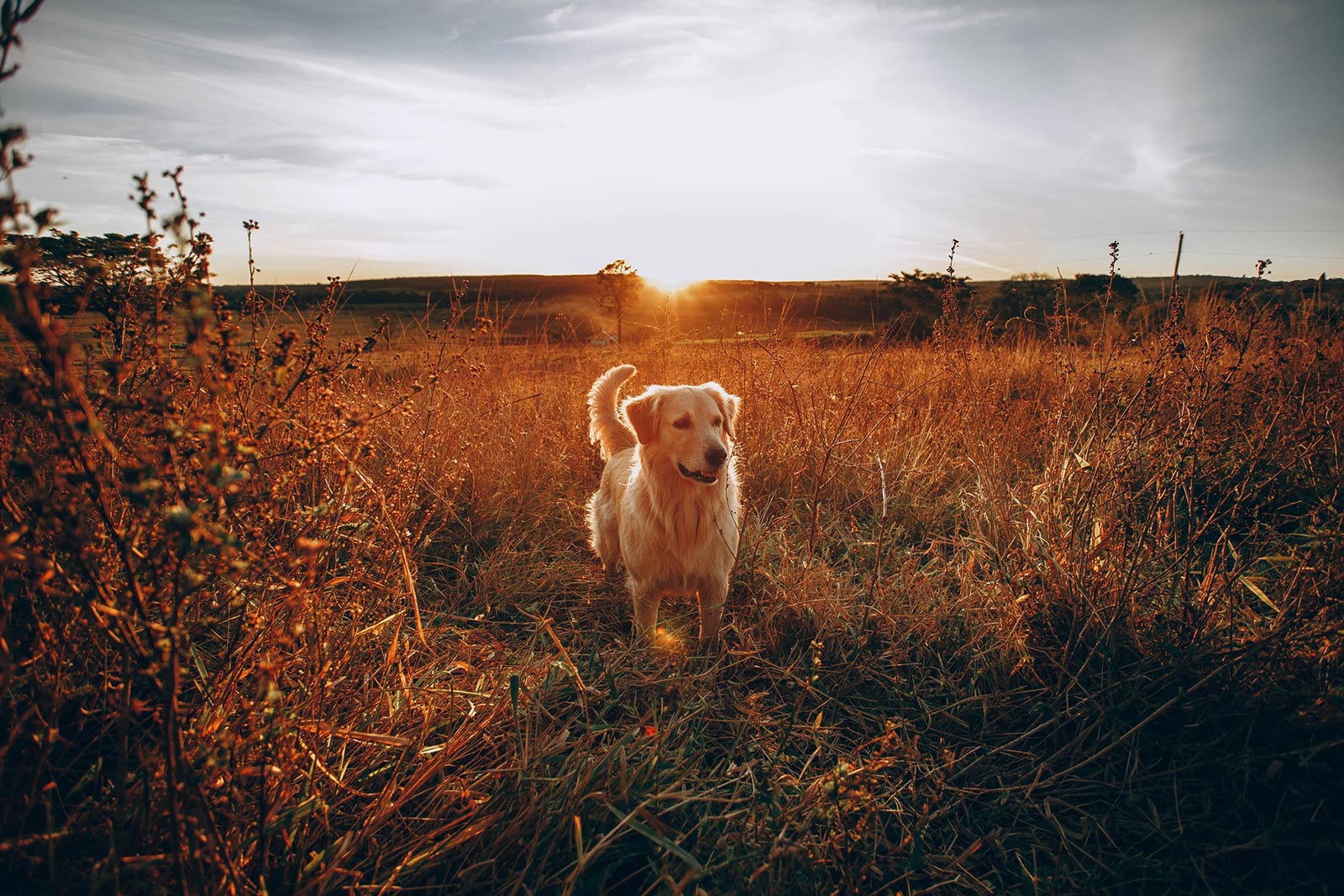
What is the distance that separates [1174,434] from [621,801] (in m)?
2.72

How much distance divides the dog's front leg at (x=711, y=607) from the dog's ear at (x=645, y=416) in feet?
2.70

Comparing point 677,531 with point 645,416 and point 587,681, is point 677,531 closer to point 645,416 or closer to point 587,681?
point 645,416

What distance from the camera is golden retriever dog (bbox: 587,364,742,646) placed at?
8.82 ft

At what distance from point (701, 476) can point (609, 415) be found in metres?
1.31

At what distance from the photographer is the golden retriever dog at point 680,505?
8.82ft

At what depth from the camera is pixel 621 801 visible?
1576mm

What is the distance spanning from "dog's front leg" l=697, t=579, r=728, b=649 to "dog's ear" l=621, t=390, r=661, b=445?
82 centimetres

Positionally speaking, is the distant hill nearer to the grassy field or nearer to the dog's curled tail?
the dog's curled tail

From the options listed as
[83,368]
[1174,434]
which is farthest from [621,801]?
[1174,434]

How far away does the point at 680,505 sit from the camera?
2.79m

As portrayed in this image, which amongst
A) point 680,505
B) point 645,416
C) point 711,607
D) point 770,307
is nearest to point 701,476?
point 680,505

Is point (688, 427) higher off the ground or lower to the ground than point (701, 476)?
higher

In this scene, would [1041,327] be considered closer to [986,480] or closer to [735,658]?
[986,480]

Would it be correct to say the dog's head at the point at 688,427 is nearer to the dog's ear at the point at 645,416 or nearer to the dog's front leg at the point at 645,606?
the dog's ear at the point at 645,416
